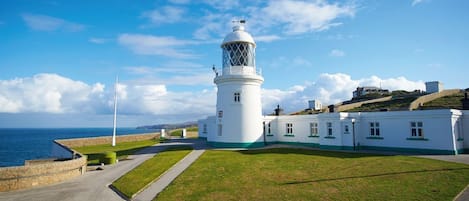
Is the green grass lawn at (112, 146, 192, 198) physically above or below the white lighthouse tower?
below

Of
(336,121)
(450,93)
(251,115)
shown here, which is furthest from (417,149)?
(450,93)

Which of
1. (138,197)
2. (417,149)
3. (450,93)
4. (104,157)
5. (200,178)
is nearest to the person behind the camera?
(138,197)

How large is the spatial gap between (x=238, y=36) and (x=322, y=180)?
52.0 feet

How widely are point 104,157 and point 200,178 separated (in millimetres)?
8570

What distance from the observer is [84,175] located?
49.9 ft

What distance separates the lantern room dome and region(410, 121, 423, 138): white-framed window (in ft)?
45.0

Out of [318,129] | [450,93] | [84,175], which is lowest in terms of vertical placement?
[84,175]

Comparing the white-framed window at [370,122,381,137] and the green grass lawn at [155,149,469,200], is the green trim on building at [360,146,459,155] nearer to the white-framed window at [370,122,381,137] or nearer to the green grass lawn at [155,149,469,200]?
the white-framed window at [370,122,381,137]

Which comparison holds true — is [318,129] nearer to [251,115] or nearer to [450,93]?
[251,115]

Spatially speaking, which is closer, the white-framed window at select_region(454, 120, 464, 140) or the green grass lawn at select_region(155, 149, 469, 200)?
the green grass lawn at select_region(155, 149, 469, 200)

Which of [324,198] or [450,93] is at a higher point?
[450,93]

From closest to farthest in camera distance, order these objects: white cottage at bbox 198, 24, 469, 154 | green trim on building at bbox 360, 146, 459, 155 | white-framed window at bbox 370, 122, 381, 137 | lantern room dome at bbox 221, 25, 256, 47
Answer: green trim on building at bbox 360, 146, 459, 155 < white cottage at bbox 198, 24, 469, 154 < white-framed window at bbox 370, 122, 381, 137 < lantern room dome at bbox 221, 25, 256, 47

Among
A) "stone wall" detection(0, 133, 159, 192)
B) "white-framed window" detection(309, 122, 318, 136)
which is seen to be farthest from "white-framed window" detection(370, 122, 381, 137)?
"stone wall" detection(0, 133, 159, 192)

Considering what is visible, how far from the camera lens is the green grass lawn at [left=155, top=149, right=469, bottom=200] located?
974 centimetres
